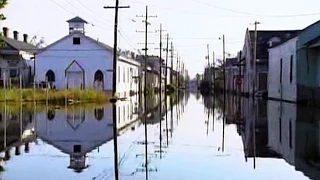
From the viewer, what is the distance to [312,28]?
44219 millimetres

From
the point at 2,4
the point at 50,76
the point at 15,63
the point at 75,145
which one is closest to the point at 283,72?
the point at 50,76

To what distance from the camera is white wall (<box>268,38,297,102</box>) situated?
49.8 m

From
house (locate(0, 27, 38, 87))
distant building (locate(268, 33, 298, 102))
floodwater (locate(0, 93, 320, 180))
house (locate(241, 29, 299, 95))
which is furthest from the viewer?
house (locate(241, 29, 299, 95))

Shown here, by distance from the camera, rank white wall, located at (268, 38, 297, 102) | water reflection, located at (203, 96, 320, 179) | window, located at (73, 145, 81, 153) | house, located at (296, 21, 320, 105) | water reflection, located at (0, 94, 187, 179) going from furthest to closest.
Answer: white wall, located at (268, 38, 297, 102), house, located at (296, 21, 320, 105), window, located at (73, 145, 81, 153), water reflection, located at (203, 96, 320, 179), water reflection, located at (0, 94, 187, 179)

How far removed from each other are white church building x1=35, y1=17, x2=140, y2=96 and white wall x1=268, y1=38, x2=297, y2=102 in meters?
17.2

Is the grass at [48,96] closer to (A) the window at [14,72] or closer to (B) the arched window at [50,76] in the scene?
(B) the arched window at [50,76]

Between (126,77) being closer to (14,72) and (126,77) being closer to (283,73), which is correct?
(14,72)

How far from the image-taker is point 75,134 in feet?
68.5

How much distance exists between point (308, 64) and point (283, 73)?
11.2 meters

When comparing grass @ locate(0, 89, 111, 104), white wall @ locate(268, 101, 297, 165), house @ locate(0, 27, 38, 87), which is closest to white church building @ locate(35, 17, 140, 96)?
house @ locate(0, 27, 38, 87)

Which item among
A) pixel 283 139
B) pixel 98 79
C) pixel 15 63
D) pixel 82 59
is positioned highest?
pixel 82 59

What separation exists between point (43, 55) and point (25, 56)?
→ 41.5 ft

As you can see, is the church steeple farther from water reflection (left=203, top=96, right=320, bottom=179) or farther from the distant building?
→ water reflection (left=203, top=96, right=320, bottom=179)

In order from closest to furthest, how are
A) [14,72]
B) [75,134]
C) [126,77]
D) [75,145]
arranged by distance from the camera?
[75,145], [75,134], [14,72], [126,77]
